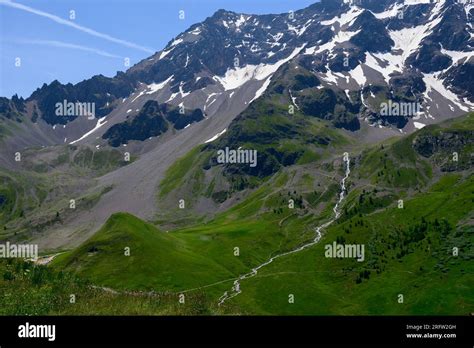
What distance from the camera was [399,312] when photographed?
172000 mm

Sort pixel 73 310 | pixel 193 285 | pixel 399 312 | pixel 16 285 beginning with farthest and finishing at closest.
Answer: pixel 193 285, pixel 399 312, pixel 16 285, pixel 73 310

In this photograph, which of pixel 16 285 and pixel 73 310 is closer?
pixel 73 310

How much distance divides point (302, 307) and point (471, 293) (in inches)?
2317

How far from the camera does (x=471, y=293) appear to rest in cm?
17350
